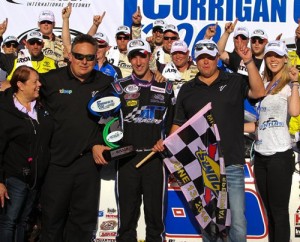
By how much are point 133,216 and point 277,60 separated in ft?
6.16

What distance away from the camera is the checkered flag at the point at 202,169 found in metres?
4.90

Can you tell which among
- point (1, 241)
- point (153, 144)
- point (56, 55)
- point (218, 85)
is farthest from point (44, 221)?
point (56, 55)

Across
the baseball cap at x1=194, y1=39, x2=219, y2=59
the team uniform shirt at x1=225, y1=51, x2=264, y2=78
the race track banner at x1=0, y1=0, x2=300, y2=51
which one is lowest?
the team uniform shirt at x1=225, y1=51, x2=264, y2=78

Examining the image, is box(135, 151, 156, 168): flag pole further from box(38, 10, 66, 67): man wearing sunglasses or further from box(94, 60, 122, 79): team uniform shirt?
box(38, 10, 66, 67): man wearing sunglasses

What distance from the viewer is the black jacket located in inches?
185

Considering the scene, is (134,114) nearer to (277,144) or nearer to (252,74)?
(252,74)

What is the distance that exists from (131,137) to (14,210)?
117 centimetres

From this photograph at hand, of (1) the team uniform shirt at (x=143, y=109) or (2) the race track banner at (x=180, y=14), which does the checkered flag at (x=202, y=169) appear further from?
(2) the race track banner at (x=180, y=14)

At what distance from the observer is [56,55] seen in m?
7.76

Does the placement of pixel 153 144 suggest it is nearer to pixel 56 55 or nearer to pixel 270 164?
pixel 270 164

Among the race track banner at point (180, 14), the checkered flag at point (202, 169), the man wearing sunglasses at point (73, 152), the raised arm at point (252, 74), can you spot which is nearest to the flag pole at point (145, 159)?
the checkered flag at point (202, 169)

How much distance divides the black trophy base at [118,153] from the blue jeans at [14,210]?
716 mm

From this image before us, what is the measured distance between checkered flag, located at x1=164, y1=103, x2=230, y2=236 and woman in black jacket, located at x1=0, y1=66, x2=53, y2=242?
3.62 ft

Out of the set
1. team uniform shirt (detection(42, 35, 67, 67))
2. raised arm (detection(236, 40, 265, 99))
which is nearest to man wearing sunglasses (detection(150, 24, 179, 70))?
team uniform shirt (detection(42, 35, 67, 67))
